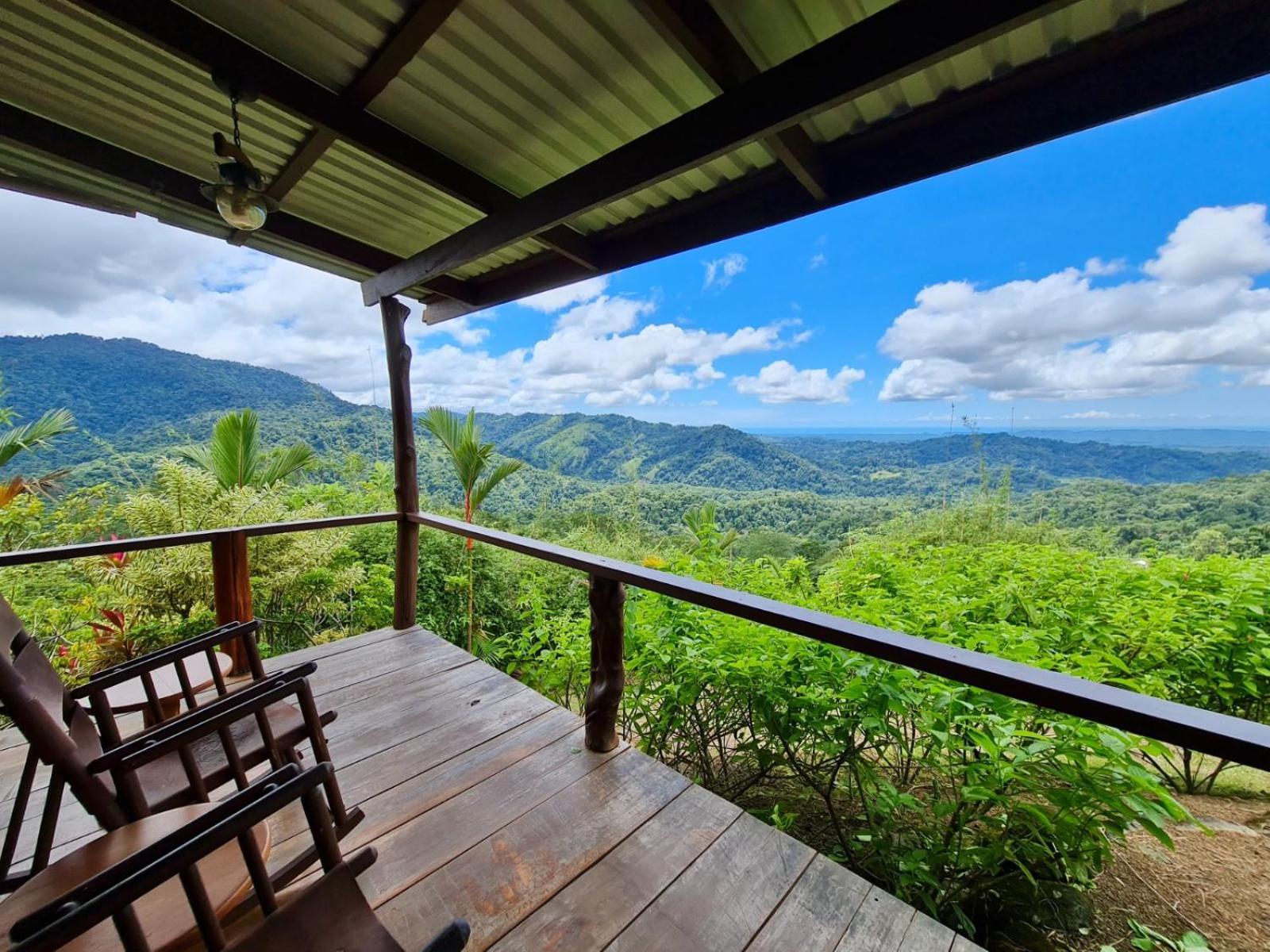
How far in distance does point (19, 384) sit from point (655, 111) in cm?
1497

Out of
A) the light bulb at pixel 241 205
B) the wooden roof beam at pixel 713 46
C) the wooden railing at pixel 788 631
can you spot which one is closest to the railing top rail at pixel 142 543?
the wooden railing at pixel 788 631

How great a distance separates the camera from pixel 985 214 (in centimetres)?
1559

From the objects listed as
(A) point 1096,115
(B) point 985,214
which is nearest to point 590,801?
(A) point 1096,115

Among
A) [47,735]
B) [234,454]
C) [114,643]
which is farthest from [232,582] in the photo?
[234,454]

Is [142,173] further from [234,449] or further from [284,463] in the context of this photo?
[284,463]

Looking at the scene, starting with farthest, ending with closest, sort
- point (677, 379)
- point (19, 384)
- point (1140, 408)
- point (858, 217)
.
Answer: point (677, 379)
point (858, 217)
point (19, 384)
point (1140, 408)

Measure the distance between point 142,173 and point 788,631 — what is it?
10.7ft

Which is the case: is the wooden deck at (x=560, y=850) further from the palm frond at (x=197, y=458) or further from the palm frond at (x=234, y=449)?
the palm frond at (x=197, y=458)

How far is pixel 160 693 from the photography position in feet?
5.86

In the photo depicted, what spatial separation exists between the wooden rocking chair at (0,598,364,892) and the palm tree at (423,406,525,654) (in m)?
3.86

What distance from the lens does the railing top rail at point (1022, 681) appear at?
833mm

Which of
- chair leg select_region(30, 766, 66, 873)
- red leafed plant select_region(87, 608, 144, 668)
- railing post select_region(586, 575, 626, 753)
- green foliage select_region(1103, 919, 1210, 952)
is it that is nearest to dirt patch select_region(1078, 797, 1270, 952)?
green foliage select_region(1103, 919, 1210, 952)

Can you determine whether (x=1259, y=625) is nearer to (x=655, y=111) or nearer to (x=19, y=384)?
(x=655, y=111)

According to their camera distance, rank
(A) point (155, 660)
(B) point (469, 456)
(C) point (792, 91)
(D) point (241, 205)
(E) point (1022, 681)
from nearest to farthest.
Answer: (E) point (1022, 681) → (C) point (792, 91) → (A) point (155, 660) → (D) point (241, 205) → (B) point (469, 456)
